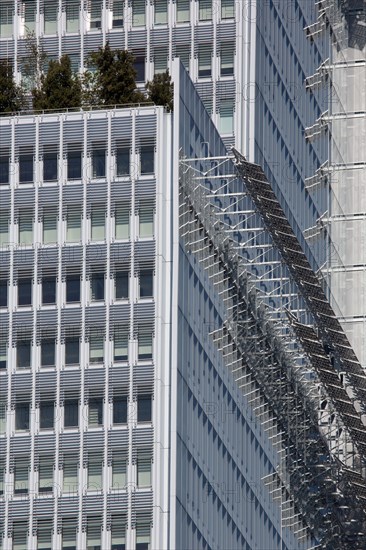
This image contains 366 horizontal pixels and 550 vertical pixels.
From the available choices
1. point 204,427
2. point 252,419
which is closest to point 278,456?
point 252,419

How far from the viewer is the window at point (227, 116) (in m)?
165

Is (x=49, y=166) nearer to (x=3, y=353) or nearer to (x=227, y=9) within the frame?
(x=3, y=353)

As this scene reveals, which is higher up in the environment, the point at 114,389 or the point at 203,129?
the point at 203,129

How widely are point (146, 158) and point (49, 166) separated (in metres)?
5.11

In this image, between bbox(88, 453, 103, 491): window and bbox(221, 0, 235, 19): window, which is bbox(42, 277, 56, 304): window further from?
bbox(221, 0, 235, 19): window

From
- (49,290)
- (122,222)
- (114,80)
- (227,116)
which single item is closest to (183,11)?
(227,116)

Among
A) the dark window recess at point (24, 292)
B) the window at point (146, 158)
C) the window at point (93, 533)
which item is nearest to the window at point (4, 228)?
the dark window recess at point (24, 292)

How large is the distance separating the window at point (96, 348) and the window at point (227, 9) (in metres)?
32.4

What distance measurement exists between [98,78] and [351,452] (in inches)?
1472

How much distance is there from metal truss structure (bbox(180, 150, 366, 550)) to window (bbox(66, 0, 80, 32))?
18.2 m

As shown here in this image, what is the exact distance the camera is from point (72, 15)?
6639 inches

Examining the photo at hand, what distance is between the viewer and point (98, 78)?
151125 mm

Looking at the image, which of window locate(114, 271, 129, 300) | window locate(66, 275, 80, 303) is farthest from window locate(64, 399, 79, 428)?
window locate(114, 271, 129, 300)

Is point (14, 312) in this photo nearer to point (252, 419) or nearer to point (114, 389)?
point (114, 389)
